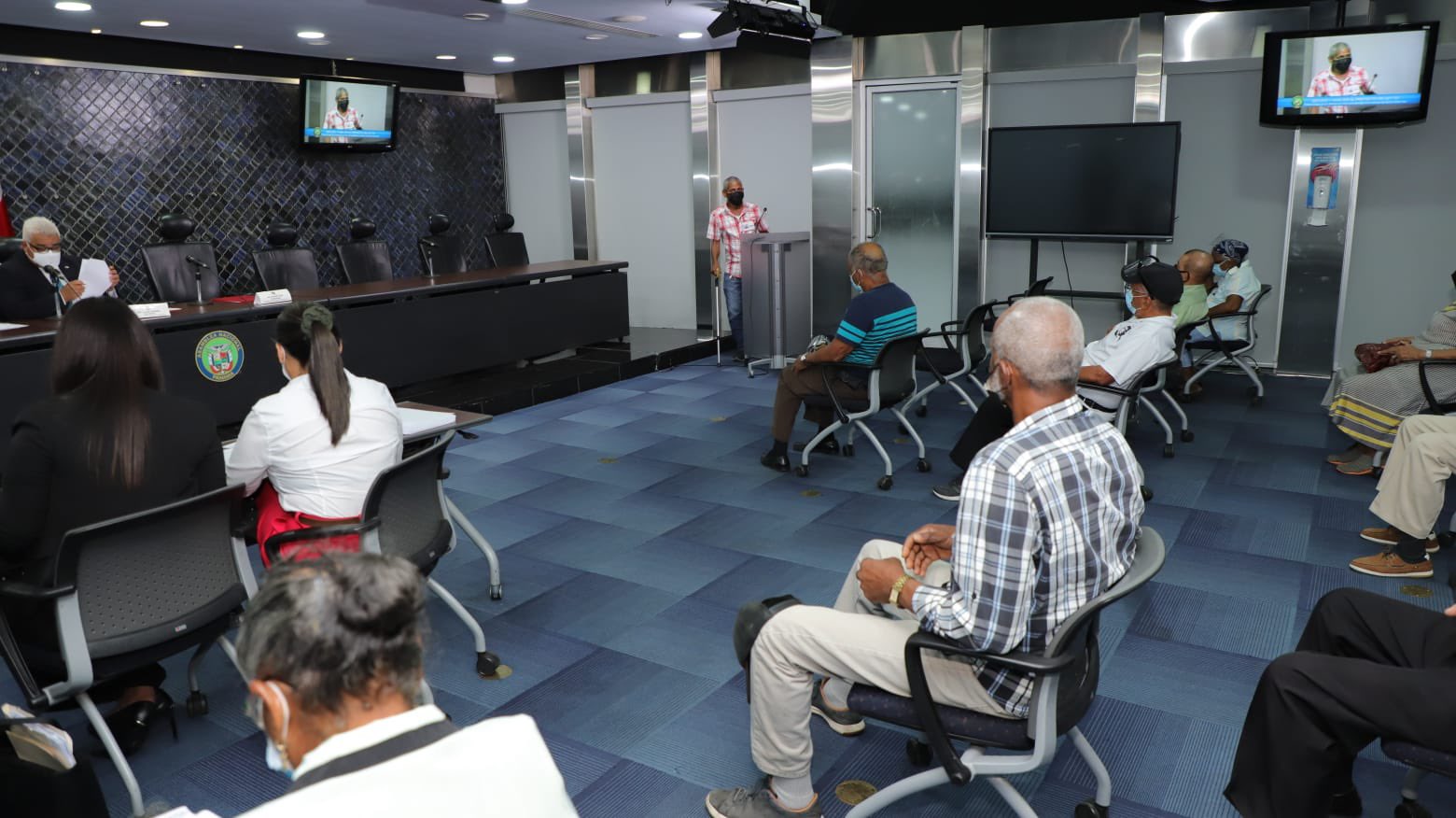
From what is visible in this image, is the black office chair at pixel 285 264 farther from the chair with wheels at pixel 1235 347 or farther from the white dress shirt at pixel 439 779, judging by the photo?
the white dress shirt at pixel 439 779

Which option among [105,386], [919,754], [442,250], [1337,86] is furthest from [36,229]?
[1337,86]

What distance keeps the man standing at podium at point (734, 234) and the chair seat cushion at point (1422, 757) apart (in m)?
6.37

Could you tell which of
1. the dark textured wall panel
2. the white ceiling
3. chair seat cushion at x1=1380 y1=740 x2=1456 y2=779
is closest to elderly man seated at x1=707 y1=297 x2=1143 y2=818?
chair seat cushion at x1=1380 y1=740 x2=1456 y2=779

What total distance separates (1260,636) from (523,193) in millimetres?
8991

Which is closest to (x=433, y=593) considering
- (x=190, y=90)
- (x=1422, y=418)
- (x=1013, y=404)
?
(x=1013, y=404)

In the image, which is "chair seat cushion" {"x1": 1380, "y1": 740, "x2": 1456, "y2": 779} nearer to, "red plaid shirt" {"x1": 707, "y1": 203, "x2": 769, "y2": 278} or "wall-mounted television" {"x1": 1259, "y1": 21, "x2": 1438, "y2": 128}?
"wall-mounted television" {"x1": 1259, "y1": 21, "x2": 1438, "y2": 128}

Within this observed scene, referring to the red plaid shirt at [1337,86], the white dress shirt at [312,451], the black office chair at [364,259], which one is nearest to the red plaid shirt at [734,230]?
the black office chair at [364,259]

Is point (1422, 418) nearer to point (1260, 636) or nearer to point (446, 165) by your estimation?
point (1260, 636)

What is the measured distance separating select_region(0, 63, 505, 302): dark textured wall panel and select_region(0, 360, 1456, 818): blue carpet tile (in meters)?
3.74

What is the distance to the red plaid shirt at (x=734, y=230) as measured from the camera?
26.0ft

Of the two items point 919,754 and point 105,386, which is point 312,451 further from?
point 919,754

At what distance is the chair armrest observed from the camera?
2.13m

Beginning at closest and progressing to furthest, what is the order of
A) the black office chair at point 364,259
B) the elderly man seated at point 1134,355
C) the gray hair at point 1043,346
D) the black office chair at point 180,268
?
the gray hair at point 1043,346 → the elderly man seated at point 1134,355 → the black office chair at point 180,268 → the black office chair at point 364,259

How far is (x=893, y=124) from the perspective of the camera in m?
7.90
